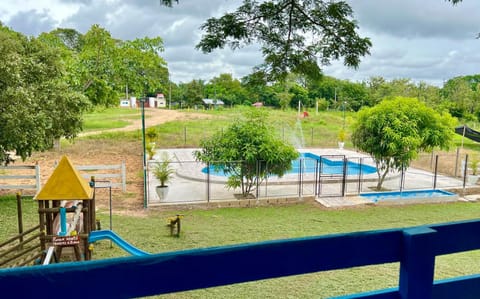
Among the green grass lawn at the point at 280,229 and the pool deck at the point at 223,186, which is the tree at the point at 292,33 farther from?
the pool deck at the point at 223,186

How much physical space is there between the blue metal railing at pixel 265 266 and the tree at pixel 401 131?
34.9 ft

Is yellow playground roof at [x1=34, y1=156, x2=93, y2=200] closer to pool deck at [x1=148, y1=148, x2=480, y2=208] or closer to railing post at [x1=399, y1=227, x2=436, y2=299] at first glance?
pool deck at [x1=148, y1=148, x2=480, y2=208]

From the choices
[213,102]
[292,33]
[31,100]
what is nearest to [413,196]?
[292,33]

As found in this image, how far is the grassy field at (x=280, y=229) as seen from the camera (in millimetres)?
4973

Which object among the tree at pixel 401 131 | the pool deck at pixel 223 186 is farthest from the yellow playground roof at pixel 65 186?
the tree at pixel 401 131

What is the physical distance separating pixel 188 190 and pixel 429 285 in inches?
404

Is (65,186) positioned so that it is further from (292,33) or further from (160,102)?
(160,102)

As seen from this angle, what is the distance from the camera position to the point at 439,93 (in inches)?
1241

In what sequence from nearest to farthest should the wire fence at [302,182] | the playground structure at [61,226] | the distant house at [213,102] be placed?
1. the playground structure at [61,226]
2. the wire fence at [302,182]
3. the distant house at [213,102]

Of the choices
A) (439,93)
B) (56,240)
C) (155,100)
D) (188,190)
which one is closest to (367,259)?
(56,240)

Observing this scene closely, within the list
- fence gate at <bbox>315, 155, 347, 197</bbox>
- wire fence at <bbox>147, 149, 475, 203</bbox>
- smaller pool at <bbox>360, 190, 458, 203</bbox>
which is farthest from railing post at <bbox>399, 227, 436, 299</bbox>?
smaller pool at <bbox>360, 190, 458, 203</bbox>

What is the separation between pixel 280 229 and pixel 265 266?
6.91 m

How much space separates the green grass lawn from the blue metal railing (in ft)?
12.4

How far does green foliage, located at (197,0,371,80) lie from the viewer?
3236 mm
